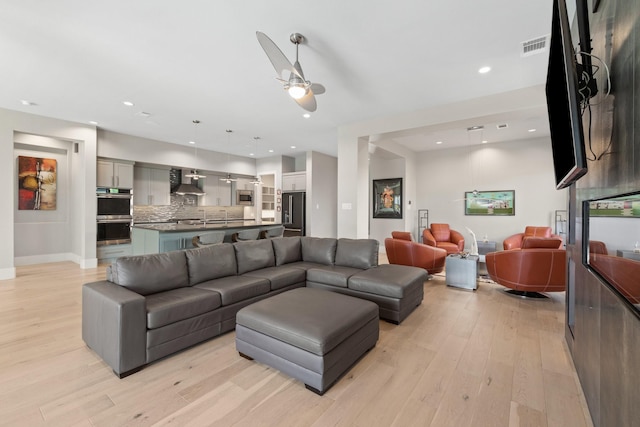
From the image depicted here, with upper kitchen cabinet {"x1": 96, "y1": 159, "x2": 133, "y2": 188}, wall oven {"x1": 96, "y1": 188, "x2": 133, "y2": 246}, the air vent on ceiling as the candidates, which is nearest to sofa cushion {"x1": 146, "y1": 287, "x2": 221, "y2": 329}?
the air vent on ceiling

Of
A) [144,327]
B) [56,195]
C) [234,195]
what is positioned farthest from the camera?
[234,195]

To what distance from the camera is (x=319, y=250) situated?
13.5 ft

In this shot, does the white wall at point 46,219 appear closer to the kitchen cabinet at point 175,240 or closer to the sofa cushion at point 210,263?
the kitchen cabinet at point 175,240

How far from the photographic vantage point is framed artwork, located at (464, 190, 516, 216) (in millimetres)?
6984

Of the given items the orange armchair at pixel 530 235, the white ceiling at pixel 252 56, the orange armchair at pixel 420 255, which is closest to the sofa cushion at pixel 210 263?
the white ceiling at pixel 252 56

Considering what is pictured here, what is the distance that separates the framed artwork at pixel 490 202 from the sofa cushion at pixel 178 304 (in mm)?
7080

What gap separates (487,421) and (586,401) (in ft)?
2.45

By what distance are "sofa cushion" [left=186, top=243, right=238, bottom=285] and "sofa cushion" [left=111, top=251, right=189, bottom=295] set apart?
0.08 metres

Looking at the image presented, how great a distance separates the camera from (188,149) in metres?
7.56

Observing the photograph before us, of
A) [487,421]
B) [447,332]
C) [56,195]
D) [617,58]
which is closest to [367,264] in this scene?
[447,332]

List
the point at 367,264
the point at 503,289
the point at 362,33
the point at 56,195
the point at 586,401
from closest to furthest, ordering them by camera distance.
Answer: the point at 586,401 → the point at 362,33 → the point at 367,264 → the point at 503,289 → the point at 56,195

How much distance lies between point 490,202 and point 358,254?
527 cm

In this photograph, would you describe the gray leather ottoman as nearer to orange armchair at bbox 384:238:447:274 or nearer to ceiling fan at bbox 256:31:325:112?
ceiling fan at bbox 256:31:325:112

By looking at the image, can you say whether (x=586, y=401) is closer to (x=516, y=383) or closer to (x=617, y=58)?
(x=516, y=383)
